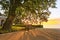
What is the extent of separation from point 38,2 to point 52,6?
7.58 m

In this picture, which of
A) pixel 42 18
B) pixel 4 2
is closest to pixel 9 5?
pixel 4 2

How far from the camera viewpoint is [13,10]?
29125 mm

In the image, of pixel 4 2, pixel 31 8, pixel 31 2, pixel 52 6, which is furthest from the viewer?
pixel 52 6

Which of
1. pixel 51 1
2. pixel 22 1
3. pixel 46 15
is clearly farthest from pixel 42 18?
pixel 22 1

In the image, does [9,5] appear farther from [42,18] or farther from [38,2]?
[42,18]

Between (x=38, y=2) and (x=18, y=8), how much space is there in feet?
A: 12.1

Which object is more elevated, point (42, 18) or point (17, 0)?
point (17, 0)

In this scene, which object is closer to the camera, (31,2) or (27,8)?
(31,2)

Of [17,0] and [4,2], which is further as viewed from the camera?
[4,2]

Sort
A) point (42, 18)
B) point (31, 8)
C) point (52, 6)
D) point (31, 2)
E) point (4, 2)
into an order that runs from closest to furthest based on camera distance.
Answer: point (31, 2) < point (31, 8) < point (4, 2) < point (52, 6) < point (42, 18)

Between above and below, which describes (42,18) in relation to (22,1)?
below

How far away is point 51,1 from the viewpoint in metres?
31.9

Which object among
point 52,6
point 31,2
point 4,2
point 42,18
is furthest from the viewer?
point 42,18

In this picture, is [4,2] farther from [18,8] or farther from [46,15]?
[46,15]
